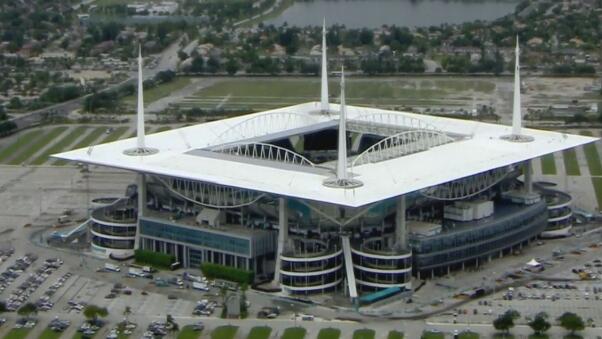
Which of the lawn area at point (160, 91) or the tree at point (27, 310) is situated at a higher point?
the lawn area at point (160, 91)

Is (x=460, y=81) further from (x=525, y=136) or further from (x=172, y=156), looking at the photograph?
(x=172, y=156)

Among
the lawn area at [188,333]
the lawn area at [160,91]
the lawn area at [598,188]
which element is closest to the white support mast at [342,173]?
the lawn area at [188,333]

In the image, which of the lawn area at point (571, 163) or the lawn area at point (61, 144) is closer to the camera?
the lawn area at point (571, 163)

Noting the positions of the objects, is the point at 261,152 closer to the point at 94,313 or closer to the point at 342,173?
the point at 342,173

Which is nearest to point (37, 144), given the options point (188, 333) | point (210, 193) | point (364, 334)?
point (210, 193)

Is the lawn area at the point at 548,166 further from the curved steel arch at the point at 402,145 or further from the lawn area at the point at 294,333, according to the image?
the lawn area at the point at 294,333

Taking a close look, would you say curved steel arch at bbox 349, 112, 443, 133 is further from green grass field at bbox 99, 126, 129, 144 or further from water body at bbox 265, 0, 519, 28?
water body at bbox 265, 0, 519, 28
